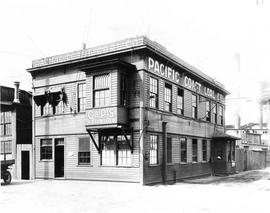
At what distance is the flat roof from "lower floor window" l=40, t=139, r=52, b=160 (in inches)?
192

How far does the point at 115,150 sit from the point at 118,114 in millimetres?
2455

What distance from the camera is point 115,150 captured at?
1998 centimetres

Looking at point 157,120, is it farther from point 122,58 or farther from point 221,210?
point 221,210

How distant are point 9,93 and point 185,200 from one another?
664 inches

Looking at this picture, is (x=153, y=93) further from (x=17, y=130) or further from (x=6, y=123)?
(x=6, y=123)

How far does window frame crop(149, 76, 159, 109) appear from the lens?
2030 centimetres

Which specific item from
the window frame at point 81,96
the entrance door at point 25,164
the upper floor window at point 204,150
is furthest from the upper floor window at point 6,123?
the upper floor window at point 204,150

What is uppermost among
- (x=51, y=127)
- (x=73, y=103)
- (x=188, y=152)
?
(x=73, y=103)

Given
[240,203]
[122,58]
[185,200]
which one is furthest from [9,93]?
[240,203]

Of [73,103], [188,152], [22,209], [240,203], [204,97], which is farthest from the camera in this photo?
[204,97]

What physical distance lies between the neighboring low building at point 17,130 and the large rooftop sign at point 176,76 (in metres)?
10.2

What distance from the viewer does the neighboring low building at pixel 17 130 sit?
2433 cm

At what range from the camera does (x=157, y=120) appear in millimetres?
20812

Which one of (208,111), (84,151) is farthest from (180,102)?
(84,151)
